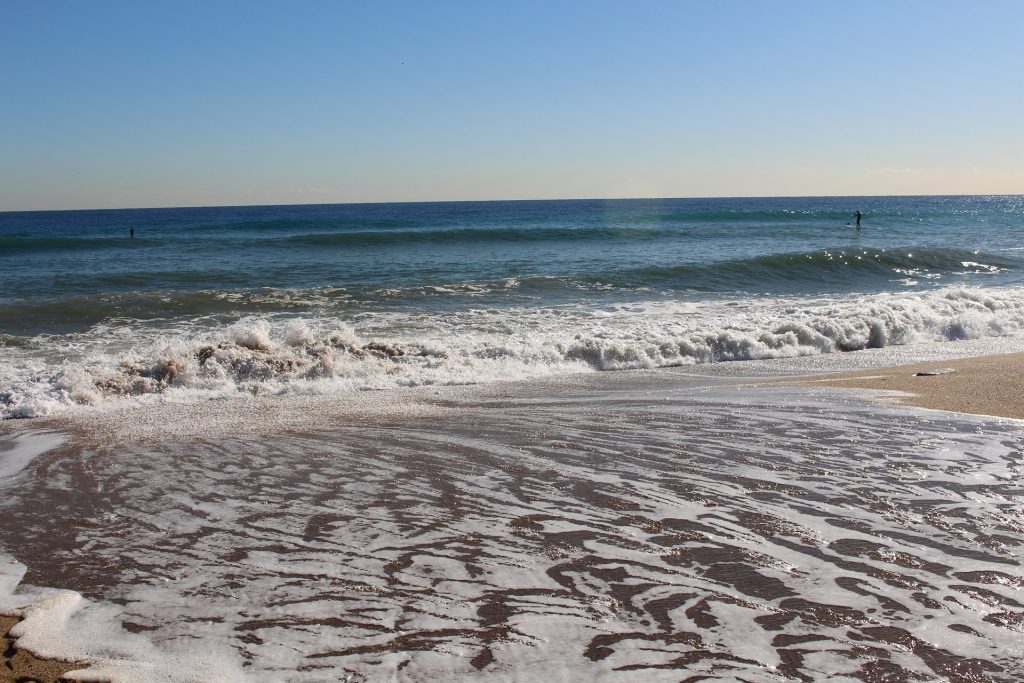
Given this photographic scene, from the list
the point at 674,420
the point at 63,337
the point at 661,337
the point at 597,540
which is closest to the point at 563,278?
the point at 661,337

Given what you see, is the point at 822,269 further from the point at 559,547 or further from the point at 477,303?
the point at 559,547

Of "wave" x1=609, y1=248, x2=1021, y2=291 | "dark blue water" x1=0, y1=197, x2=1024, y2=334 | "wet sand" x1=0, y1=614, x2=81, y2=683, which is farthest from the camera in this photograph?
"wave" x1=609, y1=248, x2=1021, y2=291

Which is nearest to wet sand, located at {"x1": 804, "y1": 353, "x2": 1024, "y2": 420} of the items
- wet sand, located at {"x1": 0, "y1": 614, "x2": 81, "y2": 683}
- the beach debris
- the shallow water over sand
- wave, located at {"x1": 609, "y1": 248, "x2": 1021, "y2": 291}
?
the beach debris

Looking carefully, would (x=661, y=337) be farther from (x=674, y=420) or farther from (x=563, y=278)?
(x=563, y=278)

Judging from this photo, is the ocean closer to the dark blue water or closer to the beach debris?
the beach debris

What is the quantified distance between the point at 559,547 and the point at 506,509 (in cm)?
69

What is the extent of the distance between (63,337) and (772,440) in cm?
1212

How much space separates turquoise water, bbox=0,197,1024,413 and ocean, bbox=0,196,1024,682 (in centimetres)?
12

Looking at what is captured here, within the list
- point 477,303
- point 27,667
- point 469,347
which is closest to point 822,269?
point 477,303

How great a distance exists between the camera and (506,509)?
4.70 meters

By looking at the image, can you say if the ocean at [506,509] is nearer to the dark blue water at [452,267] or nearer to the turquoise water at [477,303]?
the turquoise water at [477,303]

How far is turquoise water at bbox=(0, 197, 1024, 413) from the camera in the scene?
34.6 feet

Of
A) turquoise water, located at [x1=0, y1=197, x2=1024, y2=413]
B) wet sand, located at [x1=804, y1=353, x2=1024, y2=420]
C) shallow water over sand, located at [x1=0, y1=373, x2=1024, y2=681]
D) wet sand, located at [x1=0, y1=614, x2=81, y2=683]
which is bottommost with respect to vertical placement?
wet sand, located at [x1=0, y1=614, x2=81, y2=683]

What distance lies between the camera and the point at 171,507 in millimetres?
4859
